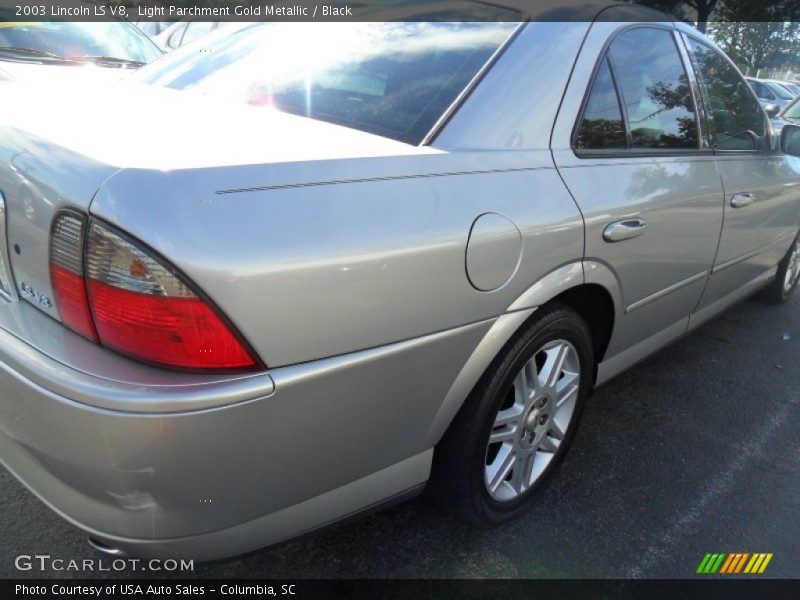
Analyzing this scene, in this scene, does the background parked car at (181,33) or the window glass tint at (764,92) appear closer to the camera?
the background parked car at (181,33)

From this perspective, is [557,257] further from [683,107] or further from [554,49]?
[683,107]

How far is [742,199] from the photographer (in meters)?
3.04

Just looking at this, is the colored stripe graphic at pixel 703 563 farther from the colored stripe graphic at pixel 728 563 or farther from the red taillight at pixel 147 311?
the red taillight at pixel 147 311

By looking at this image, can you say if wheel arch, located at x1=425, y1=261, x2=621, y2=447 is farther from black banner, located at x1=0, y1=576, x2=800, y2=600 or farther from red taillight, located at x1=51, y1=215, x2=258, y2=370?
red taillight, located at x1=51, y1=215, x2=258, y2=370

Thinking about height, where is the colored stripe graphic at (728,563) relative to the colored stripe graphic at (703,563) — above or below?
below

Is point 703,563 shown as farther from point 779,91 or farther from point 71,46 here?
point 779,91

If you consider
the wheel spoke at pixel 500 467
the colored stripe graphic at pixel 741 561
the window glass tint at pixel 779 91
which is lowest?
the window glass tint at pixel 779 91

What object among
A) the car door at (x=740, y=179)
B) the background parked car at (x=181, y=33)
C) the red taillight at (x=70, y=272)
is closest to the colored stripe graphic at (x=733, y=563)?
the car door at (x=740, y=179)

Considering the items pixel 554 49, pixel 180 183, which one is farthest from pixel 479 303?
pixel 554 49

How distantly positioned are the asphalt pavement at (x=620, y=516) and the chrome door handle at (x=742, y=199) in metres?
0.96

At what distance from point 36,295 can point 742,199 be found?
2885 millimetres

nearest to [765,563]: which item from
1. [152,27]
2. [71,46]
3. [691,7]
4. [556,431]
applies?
[556,431]

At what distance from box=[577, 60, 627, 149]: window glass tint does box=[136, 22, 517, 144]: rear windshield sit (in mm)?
391

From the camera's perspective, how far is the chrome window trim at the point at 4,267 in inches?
61.8
